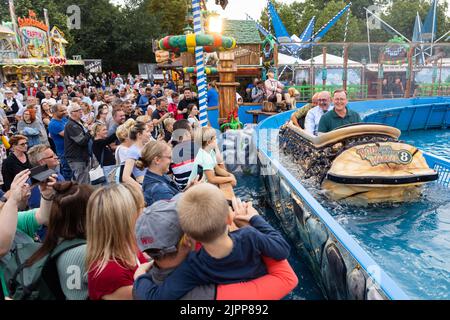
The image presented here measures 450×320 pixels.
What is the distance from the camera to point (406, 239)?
3.35 meters

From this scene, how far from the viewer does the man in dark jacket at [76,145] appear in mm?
4590

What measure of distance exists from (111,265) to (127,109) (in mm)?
5546

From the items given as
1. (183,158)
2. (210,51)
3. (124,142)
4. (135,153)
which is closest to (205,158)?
(183,158)

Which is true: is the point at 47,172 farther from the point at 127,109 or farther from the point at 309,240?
the point at 127,109

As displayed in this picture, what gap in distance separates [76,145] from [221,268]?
12.2ft

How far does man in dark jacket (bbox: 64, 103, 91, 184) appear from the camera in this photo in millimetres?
4590

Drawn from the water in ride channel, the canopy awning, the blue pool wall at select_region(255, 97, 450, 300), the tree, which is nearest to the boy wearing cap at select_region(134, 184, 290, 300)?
the blue pool wall at select_region(255, 97, 450, 300)

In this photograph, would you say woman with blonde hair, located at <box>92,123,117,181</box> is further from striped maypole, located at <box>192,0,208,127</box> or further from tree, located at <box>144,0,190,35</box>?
tree, located at <box>144,0,190,35</box>

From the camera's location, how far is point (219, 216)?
1419 millimetres

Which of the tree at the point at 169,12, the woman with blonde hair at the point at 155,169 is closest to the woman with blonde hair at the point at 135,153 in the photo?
the woman with blonde hair at the point at 155,169

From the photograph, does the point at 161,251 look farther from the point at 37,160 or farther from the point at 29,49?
the point at 29,49

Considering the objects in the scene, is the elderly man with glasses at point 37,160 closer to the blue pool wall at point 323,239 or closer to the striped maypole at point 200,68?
the blue pool wall at point 323,239
